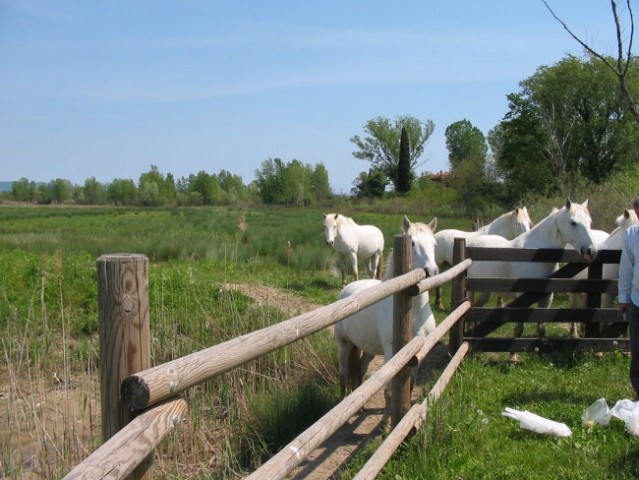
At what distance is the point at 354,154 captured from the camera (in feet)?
268

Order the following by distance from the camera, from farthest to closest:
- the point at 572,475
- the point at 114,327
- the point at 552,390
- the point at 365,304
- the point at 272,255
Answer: the point at 272,255 < the point at 552,390 < the point at 572,475 < the point at 365,304 < the point at 114,327

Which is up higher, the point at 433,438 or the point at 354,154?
the point at 354,154

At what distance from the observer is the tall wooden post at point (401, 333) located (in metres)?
4.22

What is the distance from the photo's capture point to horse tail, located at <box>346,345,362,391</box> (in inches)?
223

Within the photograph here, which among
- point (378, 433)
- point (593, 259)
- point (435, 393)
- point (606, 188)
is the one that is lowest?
point (378, 433)

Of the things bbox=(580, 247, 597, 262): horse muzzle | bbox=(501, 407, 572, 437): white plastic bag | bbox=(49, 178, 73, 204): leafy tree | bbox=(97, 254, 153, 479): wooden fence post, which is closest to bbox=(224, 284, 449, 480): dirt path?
bbox=(501, 407, 572, 437): white plastic bag

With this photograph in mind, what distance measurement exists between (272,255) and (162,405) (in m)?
16.5

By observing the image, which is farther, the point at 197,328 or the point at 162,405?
the point at 197,328

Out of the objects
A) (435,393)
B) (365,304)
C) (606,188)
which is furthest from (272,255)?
(365,304)

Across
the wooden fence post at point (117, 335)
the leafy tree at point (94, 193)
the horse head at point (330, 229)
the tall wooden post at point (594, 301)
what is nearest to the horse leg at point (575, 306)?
the tall wooden post at point (594, 301)

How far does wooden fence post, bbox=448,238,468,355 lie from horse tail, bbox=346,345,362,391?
1.34 meters

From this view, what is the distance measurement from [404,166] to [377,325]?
222 feet

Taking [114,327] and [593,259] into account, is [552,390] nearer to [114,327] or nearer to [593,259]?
[593,259]

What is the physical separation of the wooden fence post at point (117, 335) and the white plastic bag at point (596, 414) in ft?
13.5
